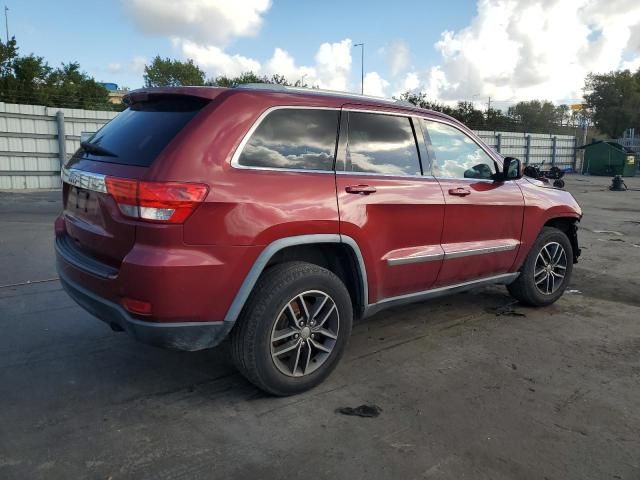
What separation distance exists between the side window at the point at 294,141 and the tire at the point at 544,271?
255 centimetres

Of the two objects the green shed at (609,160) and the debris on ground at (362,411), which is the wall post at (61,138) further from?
the green shed at (609,160)

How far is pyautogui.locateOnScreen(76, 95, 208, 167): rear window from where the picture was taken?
294cm

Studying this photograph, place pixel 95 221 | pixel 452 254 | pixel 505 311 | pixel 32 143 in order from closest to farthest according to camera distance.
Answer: pixel 95 221
pixel 452 254
pixel 505 311
pixel 32 143

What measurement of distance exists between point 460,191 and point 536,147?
3018cm

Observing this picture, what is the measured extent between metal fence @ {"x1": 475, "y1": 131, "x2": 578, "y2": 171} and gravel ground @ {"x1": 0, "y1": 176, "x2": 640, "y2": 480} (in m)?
24.8

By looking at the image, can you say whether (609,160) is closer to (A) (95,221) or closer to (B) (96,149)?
(B) (96,149)

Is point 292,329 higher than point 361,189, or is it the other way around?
point 361,189

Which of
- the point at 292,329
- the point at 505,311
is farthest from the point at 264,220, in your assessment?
the point at 505,311

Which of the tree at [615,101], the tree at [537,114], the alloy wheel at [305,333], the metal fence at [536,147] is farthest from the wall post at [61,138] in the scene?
the tree at [537,114]

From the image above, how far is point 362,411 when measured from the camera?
3078mm

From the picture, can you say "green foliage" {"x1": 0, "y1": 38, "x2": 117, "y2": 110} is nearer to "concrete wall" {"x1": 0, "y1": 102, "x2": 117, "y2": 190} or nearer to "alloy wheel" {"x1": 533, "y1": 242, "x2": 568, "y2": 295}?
"concrete wall" {"x1": 0, "y1": 102, "x2": 117, "y2": 190}

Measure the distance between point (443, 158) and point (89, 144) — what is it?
256cm

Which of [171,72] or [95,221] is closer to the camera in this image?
[95,221]

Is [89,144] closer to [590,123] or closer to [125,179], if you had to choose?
[125,179]
